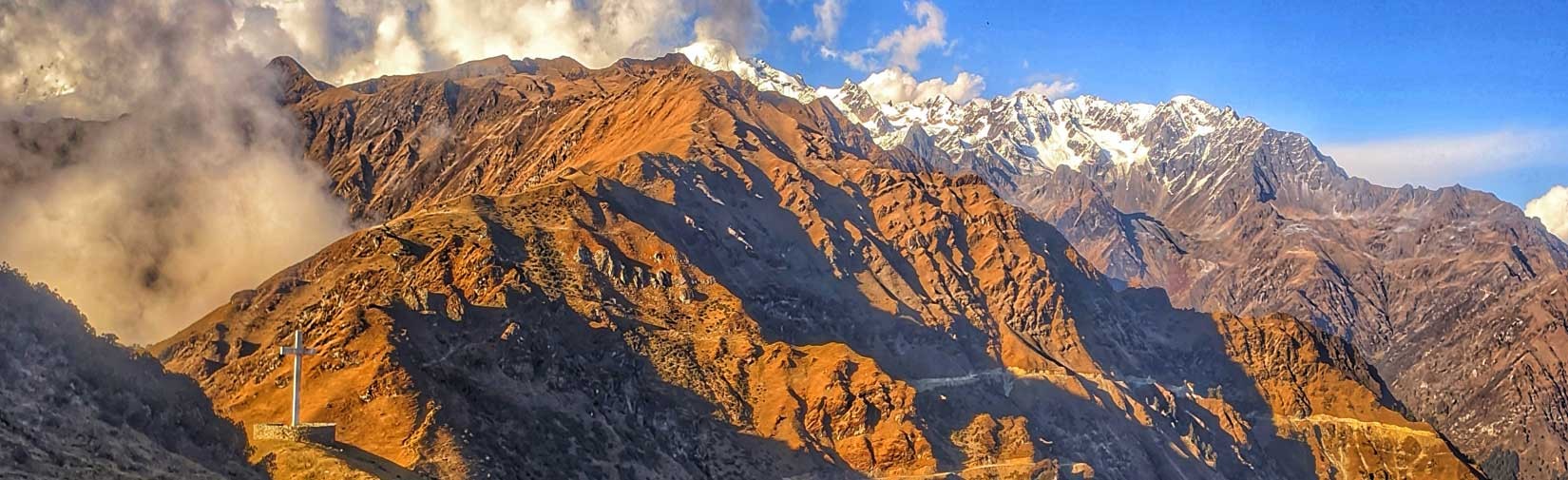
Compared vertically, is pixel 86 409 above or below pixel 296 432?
below

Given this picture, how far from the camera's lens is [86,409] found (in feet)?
201

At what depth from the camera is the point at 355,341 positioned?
142m

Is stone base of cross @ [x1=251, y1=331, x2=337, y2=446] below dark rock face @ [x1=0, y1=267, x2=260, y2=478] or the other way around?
the other way around

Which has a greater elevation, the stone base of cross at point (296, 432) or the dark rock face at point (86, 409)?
the stone base of cross at point (296, 432)

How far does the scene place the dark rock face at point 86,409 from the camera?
54.3m

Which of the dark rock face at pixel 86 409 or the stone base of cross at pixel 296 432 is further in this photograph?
the stone base of cross at pixel 296 432

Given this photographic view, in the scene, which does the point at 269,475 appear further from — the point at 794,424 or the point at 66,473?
the point at 794,424

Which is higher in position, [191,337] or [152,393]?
[191,337]

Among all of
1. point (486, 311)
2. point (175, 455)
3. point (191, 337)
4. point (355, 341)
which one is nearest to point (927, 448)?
point (486, 311)

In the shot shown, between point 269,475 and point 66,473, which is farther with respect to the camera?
point 269,475

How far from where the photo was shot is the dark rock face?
Answer: 5434cm

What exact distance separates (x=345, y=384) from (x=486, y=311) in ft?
121

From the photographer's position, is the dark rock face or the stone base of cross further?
the stone base of cross

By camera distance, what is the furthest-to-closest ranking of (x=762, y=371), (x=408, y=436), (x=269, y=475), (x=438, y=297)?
(x=762, y=371), (x=438, y=297), (x=408, y=436), (x=269, y=475)
